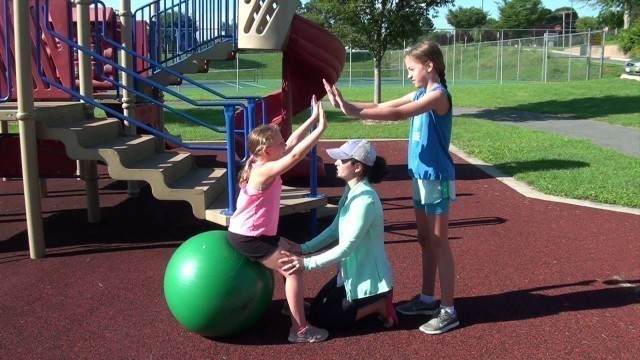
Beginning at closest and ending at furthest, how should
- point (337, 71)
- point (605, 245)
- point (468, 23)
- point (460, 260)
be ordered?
point (460, 260) < point (605, 245) < point (337, 71) < point (468, 23)

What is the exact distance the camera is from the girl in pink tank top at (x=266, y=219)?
4.09m

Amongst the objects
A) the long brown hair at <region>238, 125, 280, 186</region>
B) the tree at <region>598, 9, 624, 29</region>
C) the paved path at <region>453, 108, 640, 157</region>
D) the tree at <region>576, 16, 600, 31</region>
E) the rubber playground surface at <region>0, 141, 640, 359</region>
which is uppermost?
the tree at <region>576, 16, 600, 31</region>

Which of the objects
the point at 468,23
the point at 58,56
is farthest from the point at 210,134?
the point at 468,23

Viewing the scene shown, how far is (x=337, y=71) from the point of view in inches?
354

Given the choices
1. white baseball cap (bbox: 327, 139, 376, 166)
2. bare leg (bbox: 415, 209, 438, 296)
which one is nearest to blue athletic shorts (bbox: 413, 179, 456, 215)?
bare leg (bbox: 415, 209, 438, 296)

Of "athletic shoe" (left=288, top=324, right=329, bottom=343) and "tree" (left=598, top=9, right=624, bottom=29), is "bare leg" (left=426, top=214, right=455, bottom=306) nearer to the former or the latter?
"athletic shoe" (left=288, top=324, right=329, bottom=343)

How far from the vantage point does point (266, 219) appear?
418 cm

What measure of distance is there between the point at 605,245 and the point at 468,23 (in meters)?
84.9

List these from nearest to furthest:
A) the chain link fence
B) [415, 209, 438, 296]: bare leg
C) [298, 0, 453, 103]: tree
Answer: [415, 209, 438, 296]: bare leg, [298, 0, 453, 103]: tree, the chain link fence

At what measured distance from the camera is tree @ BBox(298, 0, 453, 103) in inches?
736

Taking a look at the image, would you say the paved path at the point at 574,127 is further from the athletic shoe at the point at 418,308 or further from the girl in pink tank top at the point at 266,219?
the girl in pink tank top at the point at 266,219

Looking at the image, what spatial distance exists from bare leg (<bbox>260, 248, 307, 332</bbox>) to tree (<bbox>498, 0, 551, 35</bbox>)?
84875 millimetres

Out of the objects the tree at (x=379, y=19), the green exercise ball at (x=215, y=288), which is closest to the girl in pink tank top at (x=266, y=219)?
the green exercise ball at (x=215, y=288)

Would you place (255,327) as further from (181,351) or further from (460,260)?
(460,260)
